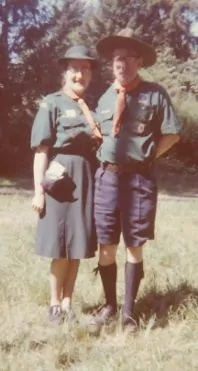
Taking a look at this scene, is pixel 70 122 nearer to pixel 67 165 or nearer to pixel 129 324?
pixel 67 165

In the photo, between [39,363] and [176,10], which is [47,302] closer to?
[39,363]

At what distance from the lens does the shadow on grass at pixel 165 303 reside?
13.1 ft

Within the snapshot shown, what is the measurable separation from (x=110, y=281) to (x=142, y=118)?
1.19m

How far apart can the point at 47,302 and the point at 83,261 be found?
1.16 m

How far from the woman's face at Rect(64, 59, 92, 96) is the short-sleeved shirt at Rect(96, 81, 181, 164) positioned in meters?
0.26

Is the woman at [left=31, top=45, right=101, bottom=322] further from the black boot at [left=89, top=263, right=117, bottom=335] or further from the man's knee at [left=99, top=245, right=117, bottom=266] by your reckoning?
the black boot at [left=89, top=263, right=117, bottom=335]

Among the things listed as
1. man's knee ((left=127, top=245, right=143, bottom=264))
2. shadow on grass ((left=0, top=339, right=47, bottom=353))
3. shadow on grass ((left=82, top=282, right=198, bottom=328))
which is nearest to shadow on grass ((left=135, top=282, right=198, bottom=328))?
shadow on grass ((left=82, top=282, right=198, bottom=328))

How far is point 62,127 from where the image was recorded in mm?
3742

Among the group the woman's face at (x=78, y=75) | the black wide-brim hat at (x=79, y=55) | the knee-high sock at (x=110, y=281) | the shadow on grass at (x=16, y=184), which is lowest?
the shadow on grass at (x=16, y=184)

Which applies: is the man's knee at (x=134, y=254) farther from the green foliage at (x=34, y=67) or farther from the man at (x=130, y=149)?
the green foliage at (x=34, y=67)

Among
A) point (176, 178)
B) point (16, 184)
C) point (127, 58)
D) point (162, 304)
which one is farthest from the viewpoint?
point (176, 178)

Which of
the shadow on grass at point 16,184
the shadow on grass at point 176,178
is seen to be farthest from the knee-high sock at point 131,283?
the shadow on grass at point 176,178

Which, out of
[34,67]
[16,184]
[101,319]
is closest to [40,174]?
[101,319]

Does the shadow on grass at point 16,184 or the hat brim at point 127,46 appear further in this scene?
the shadow on grass at point 16,184
